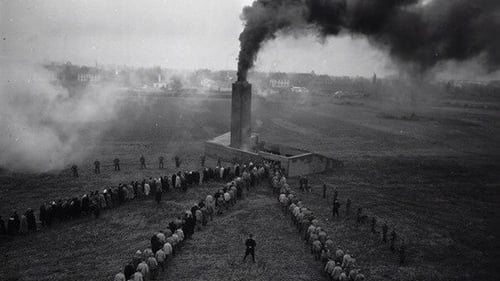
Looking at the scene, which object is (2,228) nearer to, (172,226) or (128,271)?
(172,226)

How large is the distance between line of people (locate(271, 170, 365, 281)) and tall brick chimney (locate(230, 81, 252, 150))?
31.0 feet

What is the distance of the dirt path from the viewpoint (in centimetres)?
1263

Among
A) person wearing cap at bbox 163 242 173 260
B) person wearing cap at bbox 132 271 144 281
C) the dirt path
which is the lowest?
the dirt path

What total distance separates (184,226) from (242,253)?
2.21 m

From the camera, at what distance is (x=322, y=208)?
62.9ft

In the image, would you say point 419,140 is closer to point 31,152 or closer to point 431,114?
point 431,114

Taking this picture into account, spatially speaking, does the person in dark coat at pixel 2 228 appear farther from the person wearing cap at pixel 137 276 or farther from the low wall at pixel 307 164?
the low wall at pixel 307 164

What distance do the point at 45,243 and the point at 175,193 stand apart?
22.4ft

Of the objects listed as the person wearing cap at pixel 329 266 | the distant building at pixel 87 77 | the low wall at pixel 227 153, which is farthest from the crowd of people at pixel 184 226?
the distant building at pixel 87 77

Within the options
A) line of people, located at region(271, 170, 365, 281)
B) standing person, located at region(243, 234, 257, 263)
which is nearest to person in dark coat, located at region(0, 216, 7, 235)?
standing person, located at region(243, 234, 257, 263)

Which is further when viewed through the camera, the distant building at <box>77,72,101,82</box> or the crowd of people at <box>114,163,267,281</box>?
the distant building at <box>77,72,101,82</box>

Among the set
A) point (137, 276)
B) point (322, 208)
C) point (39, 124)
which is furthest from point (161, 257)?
point (39, 124)

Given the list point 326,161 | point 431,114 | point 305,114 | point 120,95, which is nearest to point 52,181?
point 326,161

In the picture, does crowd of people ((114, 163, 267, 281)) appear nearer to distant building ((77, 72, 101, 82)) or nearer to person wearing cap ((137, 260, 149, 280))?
person wearing cap ((137, 260, 149, 280))
